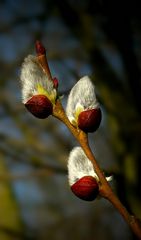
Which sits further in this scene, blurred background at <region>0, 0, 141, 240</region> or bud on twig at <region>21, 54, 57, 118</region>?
blurred background at <region>0, 0, 141, 240</region>

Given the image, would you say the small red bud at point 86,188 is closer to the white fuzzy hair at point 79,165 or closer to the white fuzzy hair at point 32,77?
the white fuzzy hair at point 79,165

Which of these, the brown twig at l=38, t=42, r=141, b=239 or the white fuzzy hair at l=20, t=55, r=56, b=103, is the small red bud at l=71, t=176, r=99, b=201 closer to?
the brown twig at l=38, t=42, r=141, b=239

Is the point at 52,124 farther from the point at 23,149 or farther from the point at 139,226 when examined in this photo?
the point at 139,226

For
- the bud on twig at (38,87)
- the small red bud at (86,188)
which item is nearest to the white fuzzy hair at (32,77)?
the bud on twig at (38,87)

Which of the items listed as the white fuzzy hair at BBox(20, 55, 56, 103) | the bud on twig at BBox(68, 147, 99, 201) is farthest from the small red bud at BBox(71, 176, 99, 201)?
the white fuzzy hair at BBox(20, 55, 56, 103)

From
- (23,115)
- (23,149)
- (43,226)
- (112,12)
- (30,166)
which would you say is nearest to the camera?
(112,12)

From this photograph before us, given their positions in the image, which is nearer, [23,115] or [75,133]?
[75,133]

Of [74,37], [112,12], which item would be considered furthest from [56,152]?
[112,12]

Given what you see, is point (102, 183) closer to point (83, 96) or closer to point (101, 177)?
point (101, 177)
